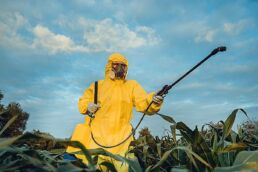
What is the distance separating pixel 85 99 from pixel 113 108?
0.45 m

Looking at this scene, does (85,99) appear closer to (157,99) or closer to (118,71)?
(118,71)

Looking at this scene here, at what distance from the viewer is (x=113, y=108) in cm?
547

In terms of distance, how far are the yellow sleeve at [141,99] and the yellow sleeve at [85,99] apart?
648 millimetres

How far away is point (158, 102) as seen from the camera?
15.6 ft

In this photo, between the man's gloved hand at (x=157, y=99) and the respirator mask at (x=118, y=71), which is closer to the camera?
the man's gloved hand at (x=157, y=99)

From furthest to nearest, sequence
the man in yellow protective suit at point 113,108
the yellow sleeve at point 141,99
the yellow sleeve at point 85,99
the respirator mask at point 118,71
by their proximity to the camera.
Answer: the respirator mask at point 118,71
the yellow sleeve at point 85,99
the man in yellow protective suit at point 113,108
the yellow sleeve at point 141,99

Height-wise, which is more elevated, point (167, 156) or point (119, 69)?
point (119, 69)

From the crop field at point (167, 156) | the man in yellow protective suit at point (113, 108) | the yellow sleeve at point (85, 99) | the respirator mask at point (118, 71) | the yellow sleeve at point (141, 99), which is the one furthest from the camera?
the respirator mask at point (118, 71)

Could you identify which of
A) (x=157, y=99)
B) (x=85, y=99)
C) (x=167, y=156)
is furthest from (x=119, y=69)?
(x=167, y=156)

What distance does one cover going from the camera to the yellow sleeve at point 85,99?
5504mm

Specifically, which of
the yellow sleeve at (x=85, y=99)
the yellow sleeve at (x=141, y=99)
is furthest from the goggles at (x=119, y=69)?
the yellow sleeve at (x=85, y=99)

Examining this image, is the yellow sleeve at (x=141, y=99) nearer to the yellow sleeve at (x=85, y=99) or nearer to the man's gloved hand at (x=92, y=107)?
the man's gloved hand at (x=92, y=107)

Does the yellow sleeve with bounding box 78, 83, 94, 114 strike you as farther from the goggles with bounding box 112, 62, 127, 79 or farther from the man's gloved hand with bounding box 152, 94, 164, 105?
the man's gloved hand with bounding box 152, 94, 164, 105

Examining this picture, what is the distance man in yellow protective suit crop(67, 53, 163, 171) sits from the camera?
17.2ft
